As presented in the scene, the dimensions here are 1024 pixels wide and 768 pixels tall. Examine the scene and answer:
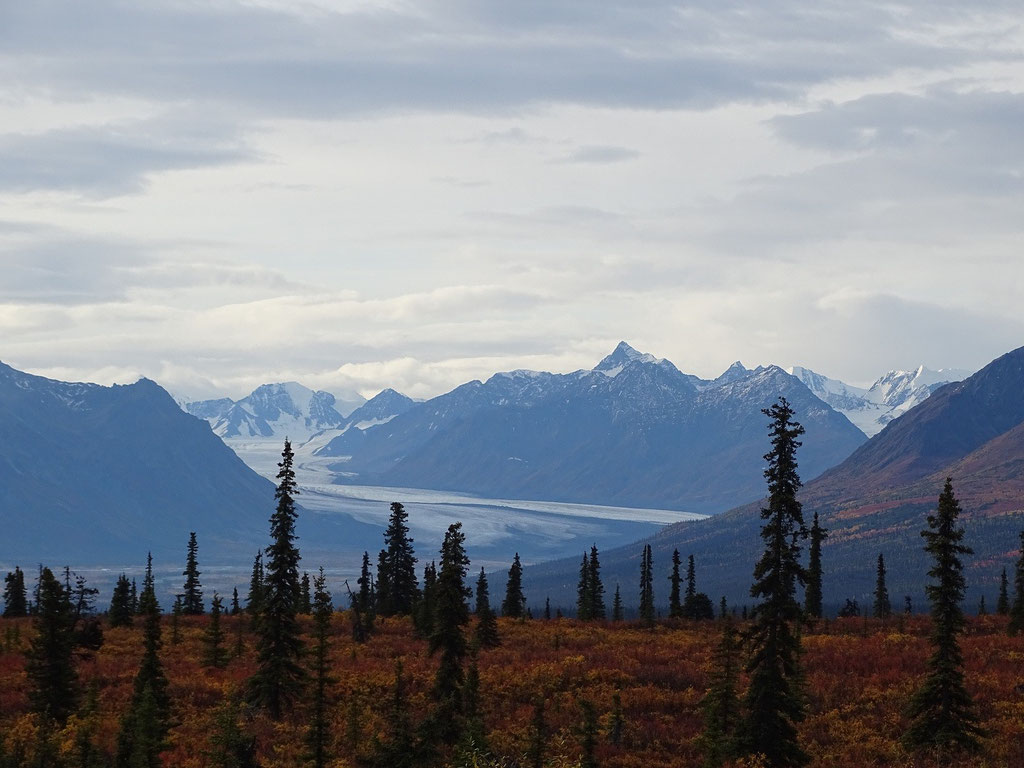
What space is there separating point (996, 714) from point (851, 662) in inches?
451

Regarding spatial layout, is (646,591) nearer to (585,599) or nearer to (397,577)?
(585,599)

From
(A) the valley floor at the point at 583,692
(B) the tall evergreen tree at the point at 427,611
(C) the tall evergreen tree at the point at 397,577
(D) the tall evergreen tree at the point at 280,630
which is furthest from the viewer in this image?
(C) the tall evergreen tree at the point at 397,577

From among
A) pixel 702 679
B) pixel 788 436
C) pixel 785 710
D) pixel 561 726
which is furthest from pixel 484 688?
pixel 788 436

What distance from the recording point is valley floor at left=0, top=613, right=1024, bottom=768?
137 ft

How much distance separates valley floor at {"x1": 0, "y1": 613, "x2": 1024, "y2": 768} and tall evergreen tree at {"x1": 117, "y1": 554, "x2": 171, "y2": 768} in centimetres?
100

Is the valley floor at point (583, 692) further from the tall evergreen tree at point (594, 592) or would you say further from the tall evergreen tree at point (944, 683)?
the tall evergreen tree at point (594, 592)

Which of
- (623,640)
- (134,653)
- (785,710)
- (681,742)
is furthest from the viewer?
(623,640)

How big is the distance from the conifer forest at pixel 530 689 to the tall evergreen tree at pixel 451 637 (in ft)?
0.29

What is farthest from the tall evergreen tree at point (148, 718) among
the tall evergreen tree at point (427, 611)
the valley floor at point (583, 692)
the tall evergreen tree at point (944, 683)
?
the tall evergreen tree at point (944, 683)

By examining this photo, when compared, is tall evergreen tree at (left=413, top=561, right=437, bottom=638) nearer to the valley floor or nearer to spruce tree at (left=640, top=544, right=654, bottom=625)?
the valley floor

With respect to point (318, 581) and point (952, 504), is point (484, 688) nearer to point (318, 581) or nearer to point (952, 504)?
point (318, 581)

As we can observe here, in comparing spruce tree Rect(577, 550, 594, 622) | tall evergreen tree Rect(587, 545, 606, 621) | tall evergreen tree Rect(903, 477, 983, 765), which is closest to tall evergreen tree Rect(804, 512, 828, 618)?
spruce tree Rect(577, 550, 594, 622)

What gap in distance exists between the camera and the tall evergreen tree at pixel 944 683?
3816 centimetres

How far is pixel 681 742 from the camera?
4228cm
